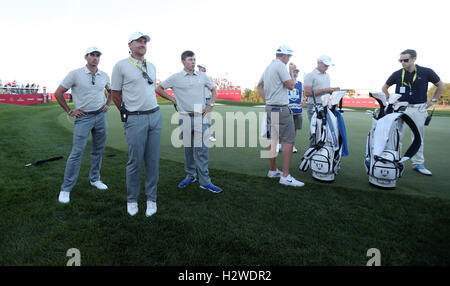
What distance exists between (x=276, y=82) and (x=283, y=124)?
662mm

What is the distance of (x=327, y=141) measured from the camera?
4.26 m

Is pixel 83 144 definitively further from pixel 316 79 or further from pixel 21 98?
pixel 21 98

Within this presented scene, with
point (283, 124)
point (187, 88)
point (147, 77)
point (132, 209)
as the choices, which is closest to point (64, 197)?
point (132, 209)

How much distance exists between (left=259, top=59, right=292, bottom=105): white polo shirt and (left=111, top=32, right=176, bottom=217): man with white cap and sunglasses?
183cm

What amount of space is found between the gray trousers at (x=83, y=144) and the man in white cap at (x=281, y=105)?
2.57 metres

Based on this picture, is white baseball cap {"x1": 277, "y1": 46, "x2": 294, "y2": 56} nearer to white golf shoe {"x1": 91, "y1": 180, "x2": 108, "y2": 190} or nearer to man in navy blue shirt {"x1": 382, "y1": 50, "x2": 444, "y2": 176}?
man in navy blue shirt {"x1": 382, "y1": 50, "x2": 444, "y2": 176}

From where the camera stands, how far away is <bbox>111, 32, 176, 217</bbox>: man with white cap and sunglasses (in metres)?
3.08

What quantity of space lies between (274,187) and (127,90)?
243 centimetres

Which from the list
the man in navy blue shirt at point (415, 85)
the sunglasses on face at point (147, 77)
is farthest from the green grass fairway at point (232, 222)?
the sunglasses on face at point (147, 77)

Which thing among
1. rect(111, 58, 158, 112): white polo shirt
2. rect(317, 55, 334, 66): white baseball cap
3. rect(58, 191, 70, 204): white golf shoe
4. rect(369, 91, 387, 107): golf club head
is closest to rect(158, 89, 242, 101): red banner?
rect(317, 55, 334, 66): white baseball cap

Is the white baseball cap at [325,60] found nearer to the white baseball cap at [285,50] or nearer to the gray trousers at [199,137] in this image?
the white baseball cap at [285,50]

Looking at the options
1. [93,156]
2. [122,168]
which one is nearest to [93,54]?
[93,156]
